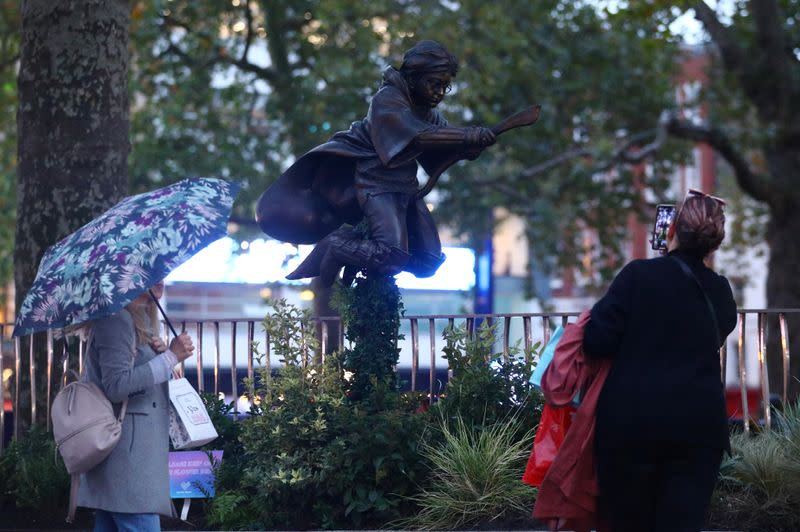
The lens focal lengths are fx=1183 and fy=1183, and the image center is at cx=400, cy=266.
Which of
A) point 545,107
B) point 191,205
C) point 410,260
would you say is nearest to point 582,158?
point 545,107

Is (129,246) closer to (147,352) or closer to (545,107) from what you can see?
(147,352)

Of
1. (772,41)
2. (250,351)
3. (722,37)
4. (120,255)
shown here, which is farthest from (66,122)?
(772,41)

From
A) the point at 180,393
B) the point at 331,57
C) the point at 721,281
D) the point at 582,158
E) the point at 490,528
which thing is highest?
the point at 331,57

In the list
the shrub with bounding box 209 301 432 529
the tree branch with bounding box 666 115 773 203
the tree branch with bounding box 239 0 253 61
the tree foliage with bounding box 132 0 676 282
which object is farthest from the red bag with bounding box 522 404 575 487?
the tree branch with bounding box 239 0 253 61

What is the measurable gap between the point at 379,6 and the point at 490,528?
590 inches

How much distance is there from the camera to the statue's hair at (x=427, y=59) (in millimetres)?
6992

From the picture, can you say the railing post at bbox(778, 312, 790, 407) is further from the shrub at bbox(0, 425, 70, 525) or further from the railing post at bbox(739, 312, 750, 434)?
the shrub at bbox(0, 425, 70, 525)

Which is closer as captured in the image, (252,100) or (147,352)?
(147,352)

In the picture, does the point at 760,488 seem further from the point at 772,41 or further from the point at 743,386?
the point at 772,41

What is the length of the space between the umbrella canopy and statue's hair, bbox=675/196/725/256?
216 centimetres

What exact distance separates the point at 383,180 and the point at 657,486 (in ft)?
10.3

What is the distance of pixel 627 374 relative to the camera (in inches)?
182

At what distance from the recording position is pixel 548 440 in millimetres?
5043

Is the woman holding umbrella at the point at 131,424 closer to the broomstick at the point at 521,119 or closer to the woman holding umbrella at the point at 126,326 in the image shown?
the woman holding umbrella at the point at 126,326
